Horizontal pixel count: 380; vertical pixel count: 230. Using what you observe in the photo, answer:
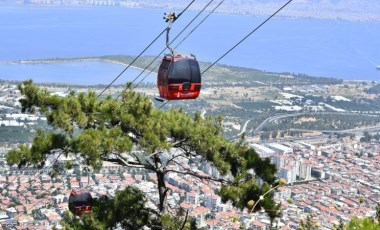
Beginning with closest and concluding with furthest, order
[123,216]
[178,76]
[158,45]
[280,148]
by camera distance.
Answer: [123,216] < [178,76] < [280,148] < [158,45]

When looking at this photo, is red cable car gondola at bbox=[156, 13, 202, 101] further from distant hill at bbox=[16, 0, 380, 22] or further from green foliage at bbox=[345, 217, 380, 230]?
distant hill at bbox=[16, 0, 380, 22]

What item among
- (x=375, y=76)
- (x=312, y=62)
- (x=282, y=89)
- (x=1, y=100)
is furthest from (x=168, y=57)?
(x=312, y=62)

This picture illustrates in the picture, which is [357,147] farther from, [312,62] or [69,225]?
[312,62]

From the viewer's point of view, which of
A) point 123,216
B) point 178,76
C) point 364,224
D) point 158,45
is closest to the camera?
point 364,224

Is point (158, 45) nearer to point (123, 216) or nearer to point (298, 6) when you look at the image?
point (123, 216)

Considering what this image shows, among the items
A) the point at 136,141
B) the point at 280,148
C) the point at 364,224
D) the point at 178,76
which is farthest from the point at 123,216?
the point at 280,148

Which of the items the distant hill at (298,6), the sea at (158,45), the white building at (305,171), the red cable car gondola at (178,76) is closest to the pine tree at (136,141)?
the red cable car gondola at (178,76)

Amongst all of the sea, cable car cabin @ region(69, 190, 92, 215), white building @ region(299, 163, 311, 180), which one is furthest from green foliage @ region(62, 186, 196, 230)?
the sea

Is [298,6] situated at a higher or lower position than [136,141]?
higher
